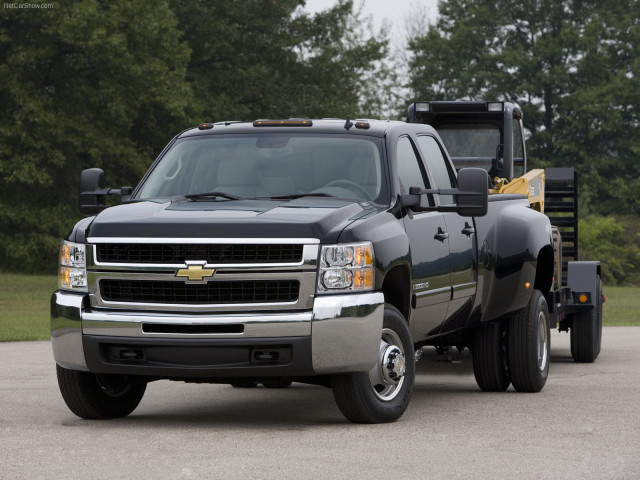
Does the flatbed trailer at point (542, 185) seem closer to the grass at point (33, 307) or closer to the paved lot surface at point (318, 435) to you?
the paved lot surface at point (318, 435)

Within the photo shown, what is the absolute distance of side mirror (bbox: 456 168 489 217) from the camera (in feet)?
32.2

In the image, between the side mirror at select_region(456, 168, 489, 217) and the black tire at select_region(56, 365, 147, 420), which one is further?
the side mirror at select_region(456, 168, 489, 217)

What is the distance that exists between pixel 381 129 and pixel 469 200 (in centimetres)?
93

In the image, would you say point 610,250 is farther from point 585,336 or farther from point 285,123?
point 285,123

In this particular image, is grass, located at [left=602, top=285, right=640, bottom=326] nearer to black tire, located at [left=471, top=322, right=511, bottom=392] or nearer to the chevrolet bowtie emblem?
black tire, located at [left=471, top=322, right=511, bottom=392]

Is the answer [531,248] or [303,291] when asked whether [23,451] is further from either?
[531,248]

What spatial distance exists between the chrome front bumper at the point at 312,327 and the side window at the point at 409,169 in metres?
1.56

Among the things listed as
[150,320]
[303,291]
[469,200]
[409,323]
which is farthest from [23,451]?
[469,200]

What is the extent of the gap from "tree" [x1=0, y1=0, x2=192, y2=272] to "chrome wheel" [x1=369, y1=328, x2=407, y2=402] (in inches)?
1183

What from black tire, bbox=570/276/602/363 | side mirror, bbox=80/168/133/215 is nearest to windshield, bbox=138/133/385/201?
side mirror, bbox=80/168/133/215

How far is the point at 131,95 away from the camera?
1618 inches

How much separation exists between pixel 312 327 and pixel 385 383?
0.90m

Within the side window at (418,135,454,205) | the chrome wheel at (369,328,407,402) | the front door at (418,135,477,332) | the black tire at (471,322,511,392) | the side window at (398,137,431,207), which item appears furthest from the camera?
the black tire at (471,322,511,392)

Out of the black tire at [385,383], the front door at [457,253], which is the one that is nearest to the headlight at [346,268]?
the black tire at [385,383]
